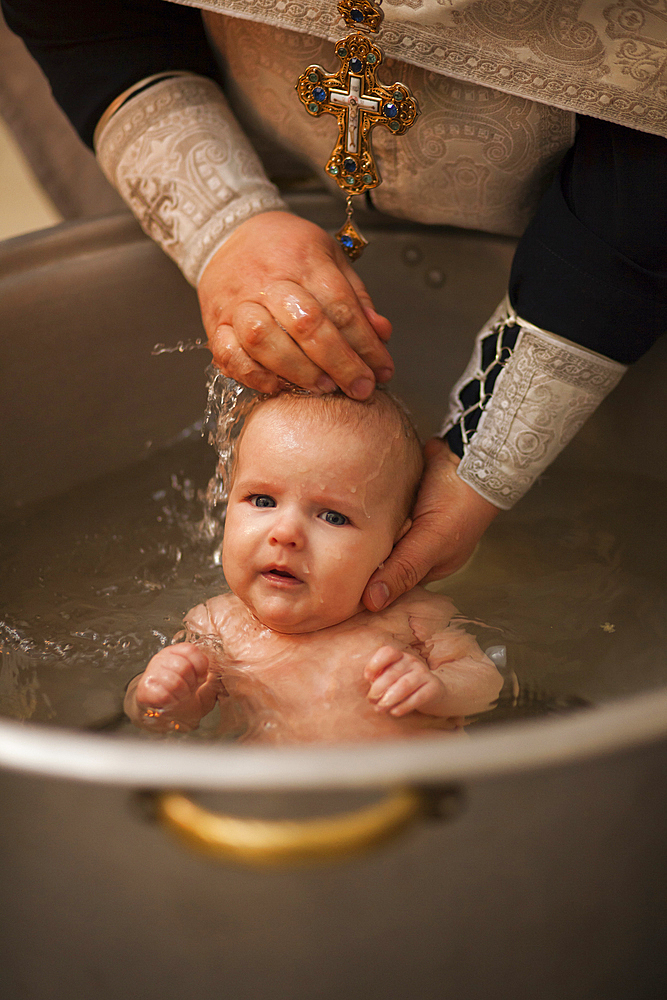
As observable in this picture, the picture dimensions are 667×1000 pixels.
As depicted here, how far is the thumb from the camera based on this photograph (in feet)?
2.12

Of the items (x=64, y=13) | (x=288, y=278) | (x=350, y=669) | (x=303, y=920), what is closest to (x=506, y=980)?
(x=303, y=920)

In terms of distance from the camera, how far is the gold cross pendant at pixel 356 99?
60 cm

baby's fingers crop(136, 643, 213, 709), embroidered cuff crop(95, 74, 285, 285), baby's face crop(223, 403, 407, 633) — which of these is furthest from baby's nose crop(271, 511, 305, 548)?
embroidered cuff crop(95, 74, 285, 285)

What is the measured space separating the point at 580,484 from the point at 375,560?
325 mm

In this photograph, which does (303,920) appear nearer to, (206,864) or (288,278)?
(206,864)

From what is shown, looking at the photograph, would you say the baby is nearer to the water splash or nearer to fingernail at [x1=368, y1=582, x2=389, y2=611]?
fingernail at [x1=368, y1=582, x2=389, y2=611]

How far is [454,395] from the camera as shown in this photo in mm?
743

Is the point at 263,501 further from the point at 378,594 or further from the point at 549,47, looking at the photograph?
the point at 549,47

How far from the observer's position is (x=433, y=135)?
0.68m

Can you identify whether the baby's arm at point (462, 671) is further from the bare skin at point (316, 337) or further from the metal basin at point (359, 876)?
the metal basin at point (359, 876)

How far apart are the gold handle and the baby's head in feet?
0.88

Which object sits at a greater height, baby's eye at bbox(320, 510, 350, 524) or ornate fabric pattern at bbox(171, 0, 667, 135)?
ornate fabric pattern at bbox(171, 0, 667, 135)

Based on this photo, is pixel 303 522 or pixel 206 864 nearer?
pixel 206 864

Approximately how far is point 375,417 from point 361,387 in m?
0.03
